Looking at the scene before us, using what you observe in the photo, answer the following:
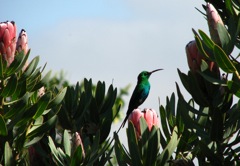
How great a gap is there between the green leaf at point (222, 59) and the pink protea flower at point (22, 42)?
1.37 metres

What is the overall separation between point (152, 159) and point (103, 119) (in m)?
0.78

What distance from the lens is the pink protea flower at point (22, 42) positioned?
426 cm

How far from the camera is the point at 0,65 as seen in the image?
12.8 ft

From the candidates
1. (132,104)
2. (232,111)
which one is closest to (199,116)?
(232,111)

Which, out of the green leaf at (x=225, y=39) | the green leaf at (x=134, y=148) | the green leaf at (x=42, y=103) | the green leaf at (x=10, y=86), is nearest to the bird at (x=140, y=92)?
the green leaf at (x=42, y=103)

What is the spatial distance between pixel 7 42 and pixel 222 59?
4.45 ft

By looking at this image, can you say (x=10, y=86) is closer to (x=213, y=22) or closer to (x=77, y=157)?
(x=77, y=157)

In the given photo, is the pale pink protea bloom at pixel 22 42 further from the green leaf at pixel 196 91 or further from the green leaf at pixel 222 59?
the green leaf at pixel 222 59

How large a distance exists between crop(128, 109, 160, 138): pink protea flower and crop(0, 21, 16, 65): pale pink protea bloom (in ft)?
2.73

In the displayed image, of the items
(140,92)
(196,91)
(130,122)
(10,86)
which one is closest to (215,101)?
(196,91)

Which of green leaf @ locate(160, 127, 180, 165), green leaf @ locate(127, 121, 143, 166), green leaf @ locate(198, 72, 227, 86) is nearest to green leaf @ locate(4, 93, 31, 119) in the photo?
green leaf @ locate(127, 121, 143, 166)

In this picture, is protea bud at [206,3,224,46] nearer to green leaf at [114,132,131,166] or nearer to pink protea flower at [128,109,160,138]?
pink protea flower at [128,109,160,138]

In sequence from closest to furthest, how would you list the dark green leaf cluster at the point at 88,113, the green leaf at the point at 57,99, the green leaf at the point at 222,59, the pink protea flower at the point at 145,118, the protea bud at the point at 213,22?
1. the green leaf at the point at 222,59
2. the protea bud at the point at 213,22
3. the pink protea flower at the point at 145,118
4. the green leaf at the point at 57,99
5. the dark green leaf cluster at the point at 88,113

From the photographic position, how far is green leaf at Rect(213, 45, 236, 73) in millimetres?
3406
